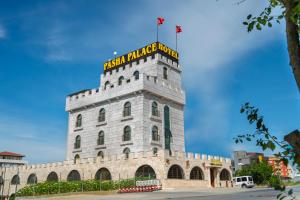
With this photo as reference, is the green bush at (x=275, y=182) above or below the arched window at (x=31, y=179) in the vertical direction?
above

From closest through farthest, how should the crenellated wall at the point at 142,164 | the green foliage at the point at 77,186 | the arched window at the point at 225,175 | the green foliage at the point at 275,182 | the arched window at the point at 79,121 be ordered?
the green foliage at the point at 275,182, the green foliage at the point at 77,186, the crenellated wall at the point at 142,164, the arched window at the point at 225,175, the arched window at the point at 79,121

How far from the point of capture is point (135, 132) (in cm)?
3978

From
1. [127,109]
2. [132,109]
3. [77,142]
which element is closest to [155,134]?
[132,109]

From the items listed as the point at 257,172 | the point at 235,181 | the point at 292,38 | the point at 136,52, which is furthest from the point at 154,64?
the point at 292,38

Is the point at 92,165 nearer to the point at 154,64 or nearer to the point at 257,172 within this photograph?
the point at 154,64

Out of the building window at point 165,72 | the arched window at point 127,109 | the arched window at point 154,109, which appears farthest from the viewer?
the building window at point 165,72

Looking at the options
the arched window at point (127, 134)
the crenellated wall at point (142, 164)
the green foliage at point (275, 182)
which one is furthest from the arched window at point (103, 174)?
the green foliage at point (275, 182)

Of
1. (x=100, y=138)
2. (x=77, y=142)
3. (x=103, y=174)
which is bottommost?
(x=103, y=174)

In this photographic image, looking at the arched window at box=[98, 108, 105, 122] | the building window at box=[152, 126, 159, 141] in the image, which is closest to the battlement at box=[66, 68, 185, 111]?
the arched window at box=[98, 108, 105, 122]

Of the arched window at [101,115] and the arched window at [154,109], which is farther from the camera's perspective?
the arched window at [101,115]

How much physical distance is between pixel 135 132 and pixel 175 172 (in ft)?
24.1

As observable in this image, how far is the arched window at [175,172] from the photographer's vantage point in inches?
1362

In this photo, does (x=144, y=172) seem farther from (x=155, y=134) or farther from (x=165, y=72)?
(x=165, y=72)

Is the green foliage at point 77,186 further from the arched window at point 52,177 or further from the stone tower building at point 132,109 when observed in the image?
the arched window at point 52,177
